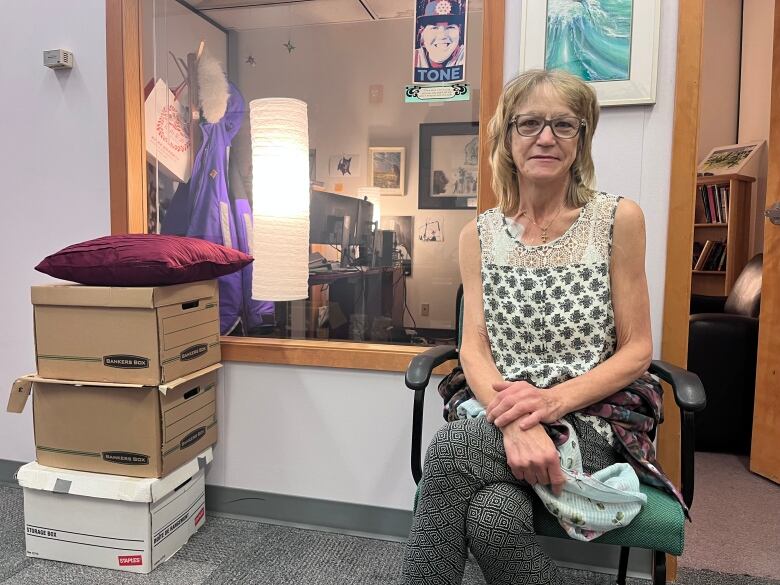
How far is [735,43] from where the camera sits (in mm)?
4594

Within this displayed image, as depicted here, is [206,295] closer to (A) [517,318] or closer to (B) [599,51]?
(A) [517,318]

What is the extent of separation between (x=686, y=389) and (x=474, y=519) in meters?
0.49

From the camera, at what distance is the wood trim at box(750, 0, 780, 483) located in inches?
89.6

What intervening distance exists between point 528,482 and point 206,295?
1.23m

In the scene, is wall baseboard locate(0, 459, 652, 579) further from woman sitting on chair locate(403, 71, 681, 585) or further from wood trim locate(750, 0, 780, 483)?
wood trim locate(750, 0, 780, 483)

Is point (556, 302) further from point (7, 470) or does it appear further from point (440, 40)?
point (7, 470)

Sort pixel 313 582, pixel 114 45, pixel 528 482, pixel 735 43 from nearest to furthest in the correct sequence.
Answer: pixel 528 482 < pixel 313 582 < pixel 114 45 < pixel 735 43

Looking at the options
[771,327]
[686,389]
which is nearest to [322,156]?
[686,389]

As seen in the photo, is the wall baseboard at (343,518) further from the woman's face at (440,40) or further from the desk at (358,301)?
the woman's face at (440,40)

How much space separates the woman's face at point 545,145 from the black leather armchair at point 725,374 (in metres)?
1.78

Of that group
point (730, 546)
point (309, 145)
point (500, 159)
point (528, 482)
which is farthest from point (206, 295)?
point (730, 546)

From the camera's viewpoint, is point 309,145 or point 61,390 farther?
point 309,145

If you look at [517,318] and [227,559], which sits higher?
[517,318]

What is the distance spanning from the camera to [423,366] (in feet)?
4.29
